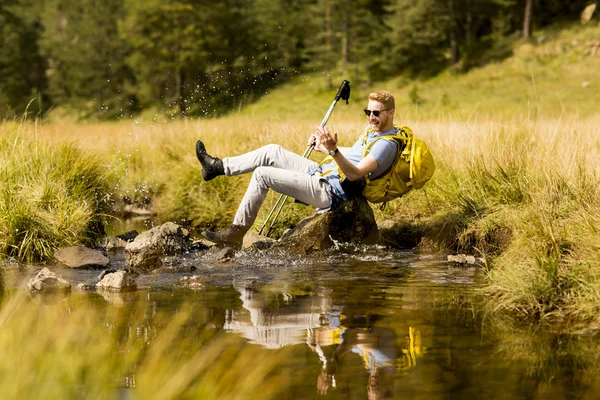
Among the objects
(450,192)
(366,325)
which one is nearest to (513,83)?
(450,192)

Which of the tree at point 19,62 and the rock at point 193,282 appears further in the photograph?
the tree at point 19,62

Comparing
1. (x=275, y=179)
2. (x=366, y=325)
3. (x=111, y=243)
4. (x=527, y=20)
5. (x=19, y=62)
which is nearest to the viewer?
(x=366, y=325)

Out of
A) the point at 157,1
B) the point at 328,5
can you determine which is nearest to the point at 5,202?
the point at 157,1

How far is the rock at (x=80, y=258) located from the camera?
7023 mm

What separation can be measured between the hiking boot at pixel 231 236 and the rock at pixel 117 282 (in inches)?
56.3

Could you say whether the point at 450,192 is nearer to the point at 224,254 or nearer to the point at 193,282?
the point at 224,254

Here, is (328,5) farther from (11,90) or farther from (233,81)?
(11,90)

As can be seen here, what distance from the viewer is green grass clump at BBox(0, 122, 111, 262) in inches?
290

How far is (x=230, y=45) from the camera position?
5844cm

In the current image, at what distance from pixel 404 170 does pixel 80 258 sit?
9.45 feet

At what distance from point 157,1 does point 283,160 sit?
48627 millimetres

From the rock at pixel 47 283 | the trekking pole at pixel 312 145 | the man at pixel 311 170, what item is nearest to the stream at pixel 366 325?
the rock at pixel 47 283

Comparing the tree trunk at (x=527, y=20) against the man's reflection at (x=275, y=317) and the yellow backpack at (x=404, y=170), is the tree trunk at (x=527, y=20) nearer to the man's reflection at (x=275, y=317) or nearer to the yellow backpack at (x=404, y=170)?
the yellow backpack at (x=404, y=170)

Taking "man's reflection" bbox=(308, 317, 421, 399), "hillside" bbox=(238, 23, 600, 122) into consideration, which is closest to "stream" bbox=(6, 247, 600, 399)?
"man's reflection" bbox=(308, 317, 421, 399)
